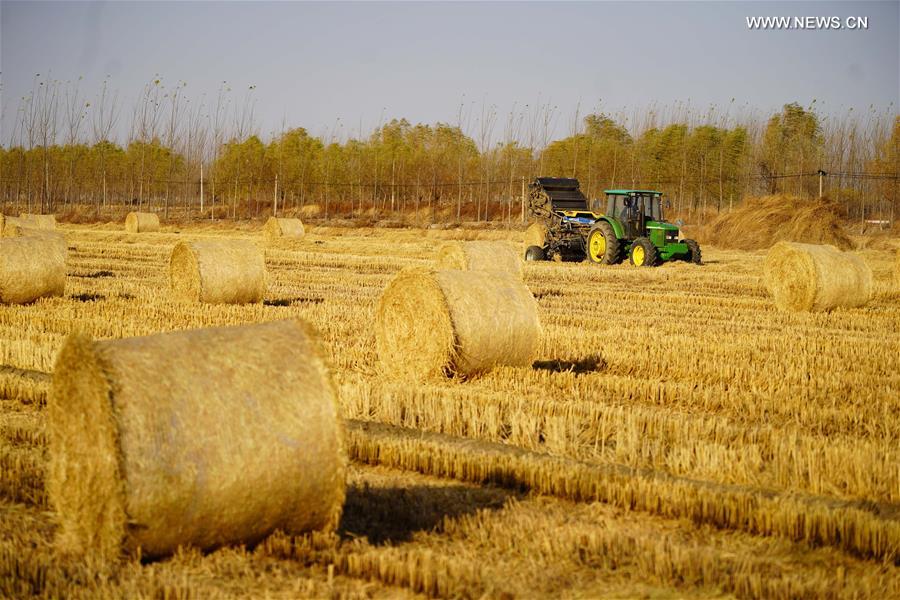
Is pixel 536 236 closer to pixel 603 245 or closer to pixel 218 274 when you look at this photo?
pixel 603 245

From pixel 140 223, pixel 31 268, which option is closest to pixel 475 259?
pixel 31 268

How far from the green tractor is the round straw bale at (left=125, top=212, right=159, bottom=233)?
17.9 metres

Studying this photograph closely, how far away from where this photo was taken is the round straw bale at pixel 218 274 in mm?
14469

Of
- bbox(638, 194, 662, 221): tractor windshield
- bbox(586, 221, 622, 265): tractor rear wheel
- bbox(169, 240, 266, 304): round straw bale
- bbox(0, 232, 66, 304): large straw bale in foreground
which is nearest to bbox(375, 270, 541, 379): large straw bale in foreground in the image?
bbox(169, 240, 266, 304): round straw bale

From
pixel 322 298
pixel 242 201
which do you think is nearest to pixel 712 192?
pixel 242 201

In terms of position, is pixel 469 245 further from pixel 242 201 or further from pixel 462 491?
pixel 242 201

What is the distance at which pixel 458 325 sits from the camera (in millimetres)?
9312

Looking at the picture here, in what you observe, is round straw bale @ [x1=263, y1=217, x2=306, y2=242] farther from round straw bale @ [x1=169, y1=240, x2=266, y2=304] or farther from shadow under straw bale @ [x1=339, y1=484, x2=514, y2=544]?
shadow under straw bale @ [x1=339, y1=484, x2=514, y2=544]

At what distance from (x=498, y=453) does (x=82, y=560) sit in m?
2.65

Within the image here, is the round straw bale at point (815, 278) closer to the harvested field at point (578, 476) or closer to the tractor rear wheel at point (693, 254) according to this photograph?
the harvested field at point (578, 476)

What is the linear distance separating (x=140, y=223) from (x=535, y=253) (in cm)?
1837

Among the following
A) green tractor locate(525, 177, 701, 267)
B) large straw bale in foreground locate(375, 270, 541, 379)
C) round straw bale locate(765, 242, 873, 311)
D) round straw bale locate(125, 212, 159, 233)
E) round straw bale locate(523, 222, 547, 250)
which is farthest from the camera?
round straw bale locate(125, 212, 159, 233)

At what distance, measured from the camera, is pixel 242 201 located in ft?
199

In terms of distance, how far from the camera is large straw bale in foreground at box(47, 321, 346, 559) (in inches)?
182
